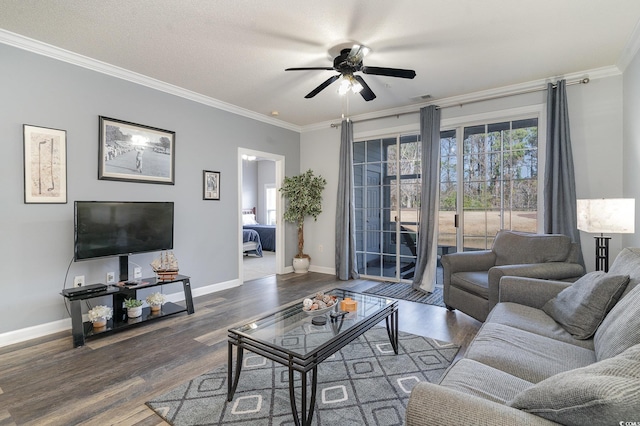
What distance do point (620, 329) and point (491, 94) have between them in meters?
3.64

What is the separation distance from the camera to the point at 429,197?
4590 millimetres

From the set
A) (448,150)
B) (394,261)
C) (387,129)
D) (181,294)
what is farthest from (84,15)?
(394,261)

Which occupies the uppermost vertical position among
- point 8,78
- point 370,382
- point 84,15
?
point 84,15

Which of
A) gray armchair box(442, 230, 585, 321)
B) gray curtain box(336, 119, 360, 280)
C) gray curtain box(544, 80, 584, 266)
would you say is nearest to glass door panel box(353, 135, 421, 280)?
gray curtain box(336, 119, 360, 280)

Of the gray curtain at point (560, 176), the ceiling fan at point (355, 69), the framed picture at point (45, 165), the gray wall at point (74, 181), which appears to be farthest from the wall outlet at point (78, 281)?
the gray curtain at point (560, 176)

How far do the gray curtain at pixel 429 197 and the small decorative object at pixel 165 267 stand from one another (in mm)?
3283

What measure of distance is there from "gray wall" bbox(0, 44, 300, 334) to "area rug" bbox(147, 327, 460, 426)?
196 centimetres

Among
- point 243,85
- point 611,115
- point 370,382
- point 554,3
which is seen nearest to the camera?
point 370,382

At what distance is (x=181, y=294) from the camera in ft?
13.7

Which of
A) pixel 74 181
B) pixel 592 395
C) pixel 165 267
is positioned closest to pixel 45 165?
pixel 74 181

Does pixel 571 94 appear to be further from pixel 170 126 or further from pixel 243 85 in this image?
pixel 170 126

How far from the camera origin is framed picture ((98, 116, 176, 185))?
3.43m

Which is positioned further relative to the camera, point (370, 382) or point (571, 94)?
point (571, 94)

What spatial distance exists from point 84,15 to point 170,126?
1579 mm
